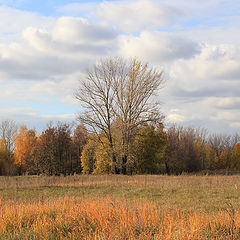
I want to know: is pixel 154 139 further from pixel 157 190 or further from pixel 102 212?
pixel 102 212

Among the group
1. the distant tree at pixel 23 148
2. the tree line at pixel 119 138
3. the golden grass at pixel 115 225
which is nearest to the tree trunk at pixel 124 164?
the tree line at pixel 119 138

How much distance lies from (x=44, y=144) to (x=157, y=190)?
1425 inches

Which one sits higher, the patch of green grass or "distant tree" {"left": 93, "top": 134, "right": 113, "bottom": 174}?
"distant tree" {"left": 93, "top": 134, "right": 113, "bottom": 174}

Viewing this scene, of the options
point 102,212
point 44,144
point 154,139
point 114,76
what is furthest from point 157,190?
point 44,144

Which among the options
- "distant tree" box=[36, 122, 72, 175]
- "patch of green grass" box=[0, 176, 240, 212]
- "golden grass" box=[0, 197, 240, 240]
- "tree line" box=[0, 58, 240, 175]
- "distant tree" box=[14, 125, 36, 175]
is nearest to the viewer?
"golden grass" box=[0, 197, 240, 240]

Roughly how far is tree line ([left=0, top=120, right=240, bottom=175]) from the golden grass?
83.1ft

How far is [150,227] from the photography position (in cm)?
697

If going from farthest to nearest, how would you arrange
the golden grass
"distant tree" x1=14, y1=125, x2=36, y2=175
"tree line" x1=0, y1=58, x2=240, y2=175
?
1. "distant tree" x1=14, y1=125, x2=36, y2=175
2. "tree line" x1=0, y1=58, x2=240, y2=175
3. the golden grass

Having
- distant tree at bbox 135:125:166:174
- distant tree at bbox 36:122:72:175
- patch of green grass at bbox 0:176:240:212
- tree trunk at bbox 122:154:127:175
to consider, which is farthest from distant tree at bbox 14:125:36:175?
patch of green grass at bbox 0:176:240:212

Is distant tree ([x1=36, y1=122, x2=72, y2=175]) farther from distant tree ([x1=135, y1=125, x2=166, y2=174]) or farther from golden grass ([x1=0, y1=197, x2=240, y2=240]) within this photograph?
golden grass ([x1=0, y1=197, x2=240, y2=240])

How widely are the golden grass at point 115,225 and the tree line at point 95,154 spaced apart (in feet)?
83.1

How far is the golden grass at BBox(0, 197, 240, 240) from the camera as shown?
6414 millimetres

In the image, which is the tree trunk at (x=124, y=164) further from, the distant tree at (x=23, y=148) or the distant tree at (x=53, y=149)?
the distant tree at (x=23, y=148)

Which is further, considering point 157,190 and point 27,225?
point 157,190
